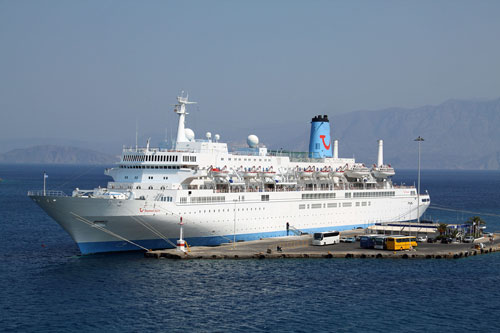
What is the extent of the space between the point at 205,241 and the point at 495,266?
22.3m

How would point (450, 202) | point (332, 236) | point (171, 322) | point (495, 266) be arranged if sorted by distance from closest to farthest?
point (171, 322) → point (495, 266) → point (332, 236) → point (450, 202)

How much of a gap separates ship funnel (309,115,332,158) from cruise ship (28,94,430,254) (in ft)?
3.18

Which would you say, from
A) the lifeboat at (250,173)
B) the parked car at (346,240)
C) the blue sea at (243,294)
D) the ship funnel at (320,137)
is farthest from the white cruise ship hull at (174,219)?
the ship funnel at (320,137)

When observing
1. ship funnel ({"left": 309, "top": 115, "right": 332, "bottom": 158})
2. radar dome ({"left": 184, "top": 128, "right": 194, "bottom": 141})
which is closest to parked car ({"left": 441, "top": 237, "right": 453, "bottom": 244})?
ship funnel ({"left": 309, "top": 115, "right": 332, "bottom": 158})

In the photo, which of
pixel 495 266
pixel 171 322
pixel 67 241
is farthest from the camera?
pixel 67 241

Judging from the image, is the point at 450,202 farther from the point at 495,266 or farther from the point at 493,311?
the point at 493,311

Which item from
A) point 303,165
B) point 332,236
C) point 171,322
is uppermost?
point 303,165

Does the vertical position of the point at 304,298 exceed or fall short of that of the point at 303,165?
it falls short

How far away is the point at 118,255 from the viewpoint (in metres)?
45.7

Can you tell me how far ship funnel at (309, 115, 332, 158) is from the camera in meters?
66.2

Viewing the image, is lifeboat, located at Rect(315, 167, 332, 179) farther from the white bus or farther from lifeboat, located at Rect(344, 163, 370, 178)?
the white bus

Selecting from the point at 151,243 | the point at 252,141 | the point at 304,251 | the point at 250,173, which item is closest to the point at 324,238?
the point at 304,251

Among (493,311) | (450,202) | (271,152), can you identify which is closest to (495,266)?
(493,311)

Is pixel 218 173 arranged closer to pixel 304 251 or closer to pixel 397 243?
pixel 304 251
